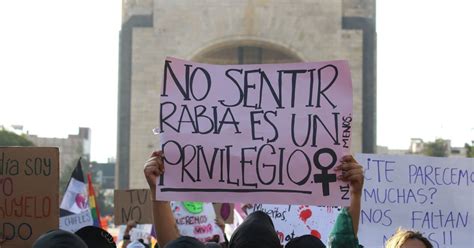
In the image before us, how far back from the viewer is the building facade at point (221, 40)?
83.4 ft

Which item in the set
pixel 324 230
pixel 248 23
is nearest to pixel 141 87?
pixel 248 23

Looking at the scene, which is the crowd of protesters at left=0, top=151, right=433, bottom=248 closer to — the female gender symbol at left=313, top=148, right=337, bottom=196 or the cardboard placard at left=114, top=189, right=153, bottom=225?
the female gender symbol at left=313, top=148, right=337, bottom=196

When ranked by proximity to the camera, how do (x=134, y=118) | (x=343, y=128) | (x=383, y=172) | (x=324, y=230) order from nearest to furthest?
1. (x=343, y=128)
2. (x=383, y=172)
3. (x=324, y=230)
4. (x=134, y=118)

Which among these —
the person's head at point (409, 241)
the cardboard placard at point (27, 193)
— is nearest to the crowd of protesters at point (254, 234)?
the person's head at point (409, 241)

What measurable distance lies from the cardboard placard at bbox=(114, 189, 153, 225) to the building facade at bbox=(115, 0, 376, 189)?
14237mm

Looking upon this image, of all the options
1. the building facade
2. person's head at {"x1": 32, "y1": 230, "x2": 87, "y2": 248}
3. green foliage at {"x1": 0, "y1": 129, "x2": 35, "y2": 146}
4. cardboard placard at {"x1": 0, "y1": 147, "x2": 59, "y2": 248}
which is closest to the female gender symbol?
person's head at {"x1": 32, "y1": 230, "x2": 87, "y2": 248}

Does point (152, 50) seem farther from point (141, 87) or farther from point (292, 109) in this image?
point (292, 109)

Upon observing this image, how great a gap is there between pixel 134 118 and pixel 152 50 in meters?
2.18

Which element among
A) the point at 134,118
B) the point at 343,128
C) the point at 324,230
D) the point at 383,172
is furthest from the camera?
the point at 134,118

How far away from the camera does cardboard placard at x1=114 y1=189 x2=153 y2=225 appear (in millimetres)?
10836

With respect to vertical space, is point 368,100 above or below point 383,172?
above

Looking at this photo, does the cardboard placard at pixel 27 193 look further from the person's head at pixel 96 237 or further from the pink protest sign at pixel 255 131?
the pink protest sign at pixel 255 131

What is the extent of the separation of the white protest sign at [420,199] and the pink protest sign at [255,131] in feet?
6.08

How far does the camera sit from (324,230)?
Result: 23.3 ft
